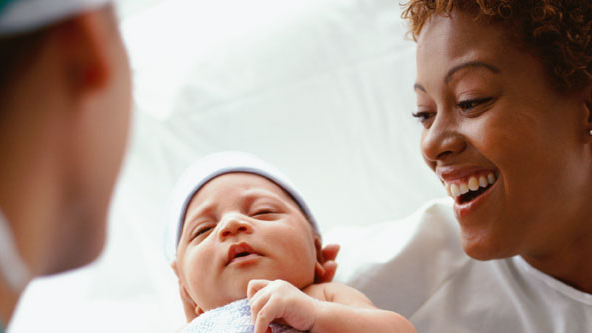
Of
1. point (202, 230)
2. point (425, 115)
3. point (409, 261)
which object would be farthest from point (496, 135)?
point (202, 230)

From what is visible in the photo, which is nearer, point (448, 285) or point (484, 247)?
point (484, 247)

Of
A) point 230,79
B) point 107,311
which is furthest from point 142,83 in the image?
point 107,311

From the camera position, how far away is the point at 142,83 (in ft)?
6.35

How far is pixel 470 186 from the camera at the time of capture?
41.8 inches

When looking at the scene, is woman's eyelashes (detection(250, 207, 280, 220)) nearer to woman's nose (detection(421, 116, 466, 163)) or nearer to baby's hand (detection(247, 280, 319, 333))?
baby's hand (detection(247, 280, 319, 333))

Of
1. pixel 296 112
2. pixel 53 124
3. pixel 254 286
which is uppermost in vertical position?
pixel 296 112

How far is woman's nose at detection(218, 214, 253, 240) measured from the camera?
3.47ft

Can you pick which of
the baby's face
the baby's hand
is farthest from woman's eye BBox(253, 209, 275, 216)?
the baby's hand

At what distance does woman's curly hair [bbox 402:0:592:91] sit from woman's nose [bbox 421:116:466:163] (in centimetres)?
18

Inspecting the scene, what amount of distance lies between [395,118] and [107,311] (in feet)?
3.10

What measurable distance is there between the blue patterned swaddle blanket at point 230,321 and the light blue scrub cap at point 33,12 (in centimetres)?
72

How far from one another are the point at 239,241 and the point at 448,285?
53cm

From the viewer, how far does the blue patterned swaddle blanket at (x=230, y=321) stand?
0.96m

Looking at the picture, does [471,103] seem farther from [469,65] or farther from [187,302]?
[187,302]
